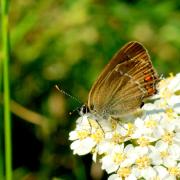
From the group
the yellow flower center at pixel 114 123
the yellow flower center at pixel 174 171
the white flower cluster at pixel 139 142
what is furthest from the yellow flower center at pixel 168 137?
the yellow flower center at pixel 114 123

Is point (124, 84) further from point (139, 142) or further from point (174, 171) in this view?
point (174, 171)

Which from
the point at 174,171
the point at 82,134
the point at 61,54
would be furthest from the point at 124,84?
the point at 61,54

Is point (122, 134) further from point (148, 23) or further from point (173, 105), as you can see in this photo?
point (148, 23)

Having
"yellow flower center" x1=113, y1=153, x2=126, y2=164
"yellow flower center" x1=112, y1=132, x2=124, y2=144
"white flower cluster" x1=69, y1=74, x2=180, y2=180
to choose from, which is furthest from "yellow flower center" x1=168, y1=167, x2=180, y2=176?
"yellow flower center" x1=112, y1=132, x2=124, y2=144

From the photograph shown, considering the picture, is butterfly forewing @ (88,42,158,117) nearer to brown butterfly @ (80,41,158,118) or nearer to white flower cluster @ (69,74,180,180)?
brown butterfly @ (80,41,158,118)

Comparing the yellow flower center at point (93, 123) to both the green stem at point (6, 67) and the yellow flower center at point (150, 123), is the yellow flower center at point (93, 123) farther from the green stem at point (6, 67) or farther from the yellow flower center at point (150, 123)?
the green stem at point (6, 67)

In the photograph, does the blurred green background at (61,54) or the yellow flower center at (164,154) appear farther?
the blurred green background at (61,54)

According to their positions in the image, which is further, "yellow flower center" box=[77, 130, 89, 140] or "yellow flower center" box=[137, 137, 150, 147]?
"yellow flower center" box=[77, 130, 89, 140]
